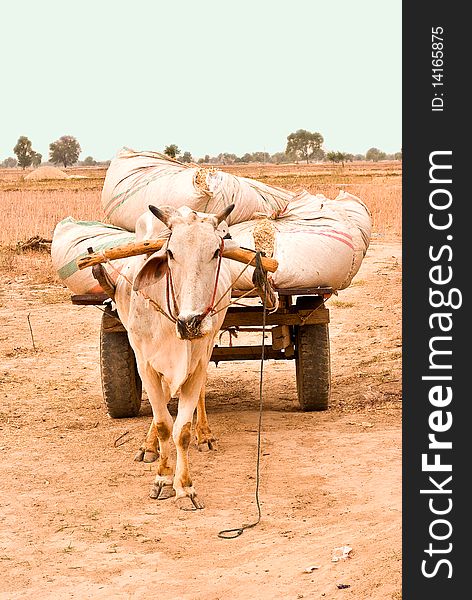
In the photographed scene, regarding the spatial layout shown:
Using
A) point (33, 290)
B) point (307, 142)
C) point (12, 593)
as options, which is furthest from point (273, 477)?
point (307, 142)

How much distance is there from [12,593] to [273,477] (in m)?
2.13

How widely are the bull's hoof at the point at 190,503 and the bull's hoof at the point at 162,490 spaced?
0.57ft

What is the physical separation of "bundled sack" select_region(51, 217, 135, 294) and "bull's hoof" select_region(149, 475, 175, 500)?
5.82 ft

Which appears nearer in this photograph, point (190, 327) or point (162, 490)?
point (190, 327)

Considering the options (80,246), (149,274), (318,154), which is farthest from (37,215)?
(318,154)

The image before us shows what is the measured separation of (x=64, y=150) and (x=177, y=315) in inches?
4309

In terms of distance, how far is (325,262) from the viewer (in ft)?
24.8

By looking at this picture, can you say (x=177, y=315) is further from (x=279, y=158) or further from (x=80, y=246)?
(x=279, y=158)

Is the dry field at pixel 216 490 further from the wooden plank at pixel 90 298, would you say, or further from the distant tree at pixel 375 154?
the distant tree at pixel 375 154

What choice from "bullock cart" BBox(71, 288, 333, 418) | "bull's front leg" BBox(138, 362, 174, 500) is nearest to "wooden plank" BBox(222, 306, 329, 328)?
"bullock cart" BBox(71, 288, 333, 418)

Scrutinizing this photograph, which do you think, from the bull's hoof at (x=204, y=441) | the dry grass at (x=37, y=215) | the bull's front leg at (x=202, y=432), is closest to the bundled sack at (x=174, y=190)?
the bull's front leg at (x=202, y=432)

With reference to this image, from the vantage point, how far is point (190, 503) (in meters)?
6.14

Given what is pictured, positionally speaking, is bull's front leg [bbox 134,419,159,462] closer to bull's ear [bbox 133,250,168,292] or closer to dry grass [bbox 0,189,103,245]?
bull's ear [bbox 133,250,168,292]

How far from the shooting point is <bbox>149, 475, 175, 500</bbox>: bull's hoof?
20.7 ft
